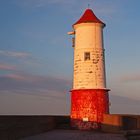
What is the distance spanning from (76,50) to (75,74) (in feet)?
4.79

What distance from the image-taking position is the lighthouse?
867 inches

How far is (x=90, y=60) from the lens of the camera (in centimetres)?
2245

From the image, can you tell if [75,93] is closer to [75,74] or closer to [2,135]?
[75,74]

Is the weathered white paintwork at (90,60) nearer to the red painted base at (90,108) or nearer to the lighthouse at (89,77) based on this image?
the lighthouse at (89,77)

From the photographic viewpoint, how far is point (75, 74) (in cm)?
2295

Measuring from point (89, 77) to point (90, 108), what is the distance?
5.94ft

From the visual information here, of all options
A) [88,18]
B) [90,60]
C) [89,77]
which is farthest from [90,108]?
[88,18]

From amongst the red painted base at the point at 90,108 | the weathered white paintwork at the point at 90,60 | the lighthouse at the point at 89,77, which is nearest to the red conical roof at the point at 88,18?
Answer: the lighthouse at the point at 89,77

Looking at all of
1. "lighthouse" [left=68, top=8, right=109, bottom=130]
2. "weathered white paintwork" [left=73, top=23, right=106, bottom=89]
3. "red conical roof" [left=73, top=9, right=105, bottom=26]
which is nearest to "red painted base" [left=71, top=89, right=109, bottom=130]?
"lighthouse" [left=68, top=8, right=109, bottom=130]

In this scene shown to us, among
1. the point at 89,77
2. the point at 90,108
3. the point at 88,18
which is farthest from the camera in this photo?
the point at 88,18

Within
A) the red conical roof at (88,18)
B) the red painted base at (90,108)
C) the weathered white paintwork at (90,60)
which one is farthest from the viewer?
the red conical roof at (88,18)

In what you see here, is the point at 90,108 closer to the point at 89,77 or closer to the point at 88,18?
the point at 89,77

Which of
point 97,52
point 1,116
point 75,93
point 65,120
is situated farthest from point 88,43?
point 1,116

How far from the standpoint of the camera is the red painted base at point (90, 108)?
2194cm
